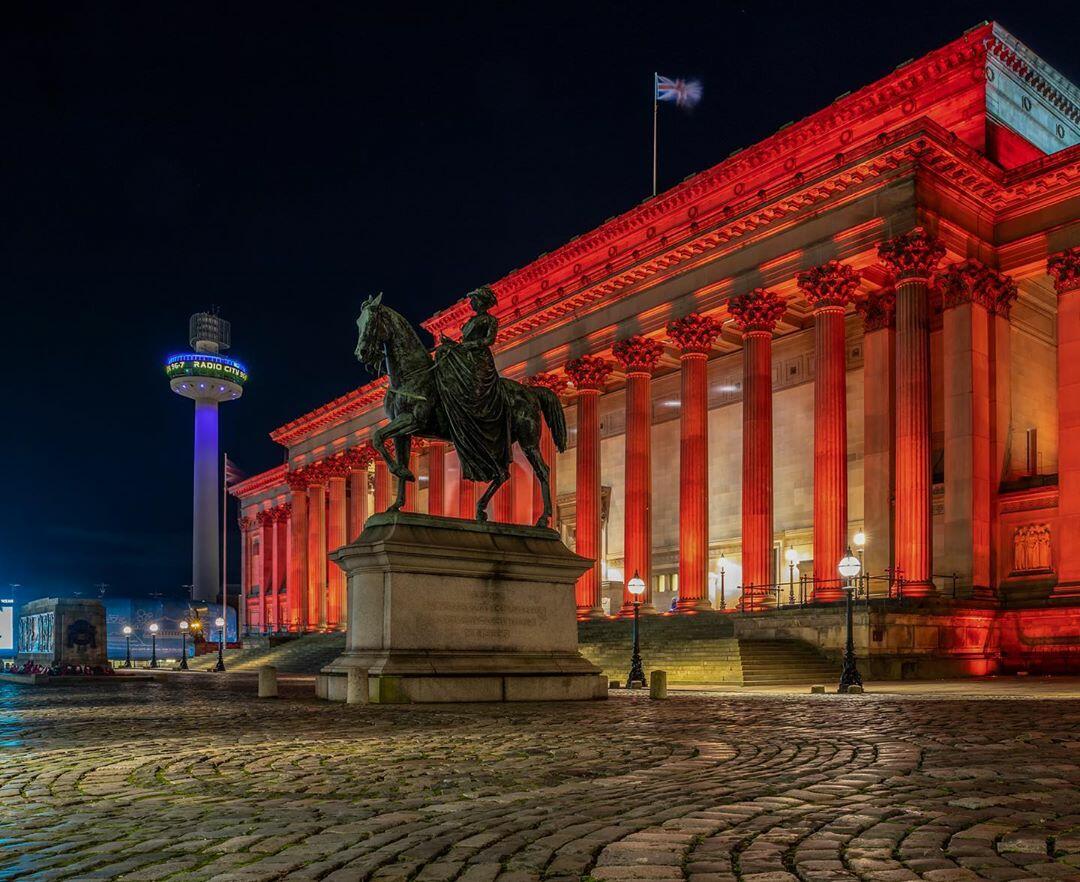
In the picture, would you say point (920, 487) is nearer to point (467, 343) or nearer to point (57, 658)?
point (467, 343)

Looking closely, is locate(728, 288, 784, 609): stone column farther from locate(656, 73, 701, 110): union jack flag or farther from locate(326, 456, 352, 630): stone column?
locate(326, 456, 352, 630): stone column

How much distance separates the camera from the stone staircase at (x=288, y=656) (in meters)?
55.1

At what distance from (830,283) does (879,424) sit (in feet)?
23.5

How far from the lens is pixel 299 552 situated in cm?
8306

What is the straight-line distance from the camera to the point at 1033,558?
38.0 m

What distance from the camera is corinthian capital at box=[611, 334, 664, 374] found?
48.0 m

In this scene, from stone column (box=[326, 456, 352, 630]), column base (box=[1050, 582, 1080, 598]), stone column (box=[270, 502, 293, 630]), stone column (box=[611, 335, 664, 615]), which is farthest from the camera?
stone column (box=[270, 502, 293, 630])

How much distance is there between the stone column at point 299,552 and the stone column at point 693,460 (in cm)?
4406

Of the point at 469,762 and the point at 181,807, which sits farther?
the point at 469,762

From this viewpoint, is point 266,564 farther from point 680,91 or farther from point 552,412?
point 552,412

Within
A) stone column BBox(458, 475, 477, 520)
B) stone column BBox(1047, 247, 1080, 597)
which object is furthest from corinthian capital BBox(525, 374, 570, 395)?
stone column BBox(1047, 247, 1080, 597)

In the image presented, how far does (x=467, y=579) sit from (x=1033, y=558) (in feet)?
91.9

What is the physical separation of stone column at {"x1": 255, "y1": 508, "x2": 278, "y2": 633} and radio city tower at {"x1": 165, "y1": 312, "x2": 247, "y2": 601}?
1903cm

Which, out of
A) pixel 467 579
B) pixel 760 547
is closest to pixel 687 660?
pixel 760 547
